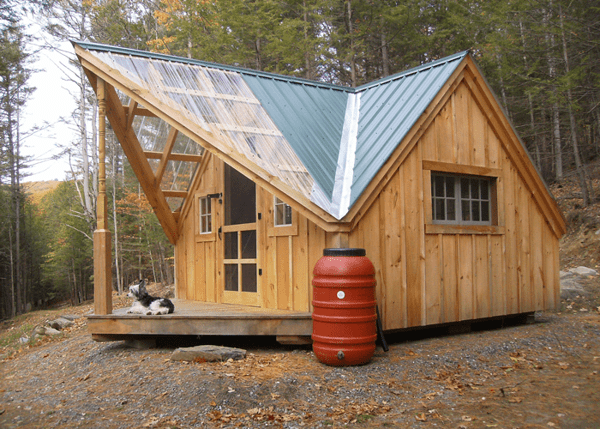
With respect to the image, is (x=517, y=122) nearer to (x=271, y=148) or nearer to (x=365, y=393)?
(x=271, y=148)

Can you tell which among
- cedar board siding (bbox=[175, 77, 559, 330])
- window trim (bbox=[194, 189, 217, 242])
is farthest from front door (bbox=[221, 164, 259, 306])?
window trim (bbox=[194, 189, 217, 242])

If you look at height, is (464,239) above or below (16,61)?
below

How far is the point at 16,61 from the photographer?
20.2 metres

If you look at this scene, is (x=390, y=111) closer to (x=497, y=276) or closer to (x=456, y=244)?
(x=456, y=244)

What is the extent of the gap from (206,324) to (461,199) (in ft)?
14.3

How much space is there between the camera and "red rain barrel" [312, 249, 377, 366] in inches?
212

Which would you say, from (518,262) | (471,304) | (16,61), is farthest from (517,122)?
(16,61)

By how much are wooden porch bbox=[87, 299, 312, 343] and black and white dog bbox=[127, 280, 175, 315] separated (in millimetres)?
185

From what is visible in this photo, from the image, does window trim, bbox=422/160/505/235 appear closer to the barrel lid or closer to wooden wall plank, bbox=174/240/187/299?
the barrel lid

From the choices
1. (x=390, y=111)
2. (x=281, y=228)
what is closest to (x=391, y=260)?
(x=281, y=228)

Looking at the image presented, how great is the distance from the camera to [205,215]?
921 cm

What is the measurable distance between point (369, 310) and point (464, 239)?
2.63 meters

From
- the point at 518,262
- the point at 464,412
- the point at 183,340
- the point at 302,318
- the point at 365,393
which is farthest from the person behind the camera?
the point at 518,262

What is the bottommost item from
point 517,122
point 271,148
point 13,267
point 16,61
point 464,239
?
point 13,267
